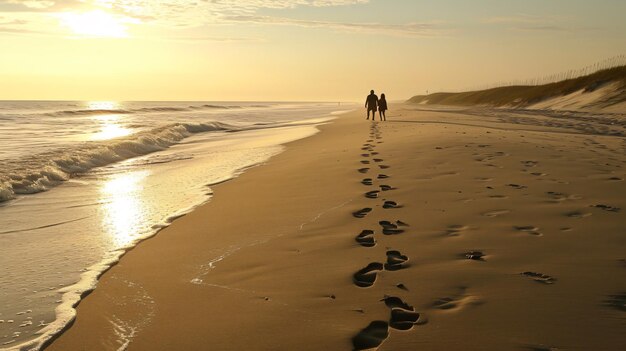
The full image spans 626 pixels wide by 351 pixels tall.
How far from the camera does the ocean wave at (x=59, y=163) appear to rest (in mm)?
11125

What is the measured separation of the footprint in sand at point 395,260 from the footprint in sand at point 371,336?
1099mm

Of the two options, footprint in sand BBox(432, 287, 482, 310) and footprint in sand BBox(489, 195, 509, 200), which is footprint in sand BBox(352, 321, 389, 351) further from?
footprint in sand BBox(489, 195, 509, 200)

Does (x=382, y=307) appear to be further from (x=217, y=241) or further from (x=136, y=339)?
(x=217, y=241)

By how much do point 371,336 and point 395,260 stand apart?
1500 millimetres

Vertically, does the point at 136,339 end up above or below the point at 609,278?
below

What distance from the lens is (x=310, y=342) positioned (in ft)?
11.0

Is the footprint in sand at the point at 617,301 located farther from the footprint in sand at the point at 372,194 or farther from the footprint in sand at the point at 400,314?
the footprint in sand at the point at 372,194

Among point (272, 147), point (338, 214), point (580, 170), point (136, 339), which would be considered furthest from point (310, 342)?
point (272, 147)

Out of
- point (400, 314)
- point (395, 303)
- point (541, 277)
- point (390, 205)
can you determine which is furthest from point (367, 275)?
point (390, 205)

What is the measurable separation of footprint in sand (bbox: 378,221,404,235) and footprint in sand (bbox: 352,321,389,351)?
223cm

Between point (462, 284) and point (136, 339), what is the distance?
95.4 inches

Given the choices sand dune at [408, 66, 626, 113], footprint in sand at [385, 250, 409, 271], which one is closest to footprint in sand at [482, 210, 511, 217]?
footprint in sand at [385, 250, 409, 271]

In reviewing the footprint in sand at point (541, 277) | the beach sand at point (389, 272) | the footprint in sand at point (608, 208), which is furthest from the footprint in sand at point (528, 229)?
the footprint in sand at point (608, 208)

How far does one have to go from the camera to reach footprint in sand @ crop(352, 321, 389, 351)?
3.25 m
